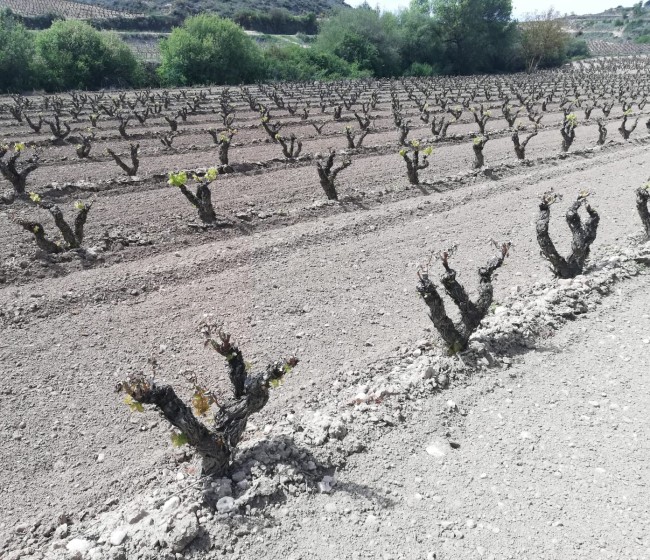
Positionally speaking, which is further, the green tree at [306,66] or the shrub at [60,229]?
the green tree at [306,66]

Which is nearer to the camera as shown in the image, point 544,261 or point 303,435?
point 303,435

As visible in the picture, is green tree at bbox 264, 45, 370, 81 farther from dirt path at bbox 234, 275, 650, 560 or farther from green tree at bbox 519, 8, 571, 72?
dirt path at bbox 234, 275, 650, 560

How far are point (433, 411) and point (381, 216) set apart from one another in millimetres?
8572

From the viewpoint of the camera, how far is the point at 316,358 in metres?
8.45

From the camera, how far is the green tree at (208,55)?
206ft

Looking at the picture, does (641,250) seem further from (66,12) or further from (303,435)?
(66,12)

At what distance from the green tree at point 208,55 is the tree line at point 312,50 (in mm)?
130

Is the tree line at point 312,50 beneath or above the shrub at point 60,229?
above

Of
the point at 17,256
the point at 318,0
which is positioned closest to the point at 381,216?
the point at 17,256

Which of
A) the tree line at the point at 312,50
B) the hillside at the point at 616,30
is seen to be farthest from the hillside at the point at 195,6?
the hillside at the point at 616,30

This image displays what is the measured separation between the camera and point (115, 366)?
8297 mm

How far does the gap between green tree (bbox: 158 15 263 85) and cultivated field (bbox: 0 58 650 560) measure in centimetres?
5004

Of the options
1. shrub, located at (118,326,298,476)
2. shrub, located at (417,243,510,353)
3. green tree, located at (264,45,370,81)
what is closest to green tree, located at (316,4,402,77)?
green tree, located at (264,45,370,81)

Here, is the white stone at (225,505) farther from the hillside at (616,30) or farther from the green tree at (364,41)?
the hillside at (616,30)
